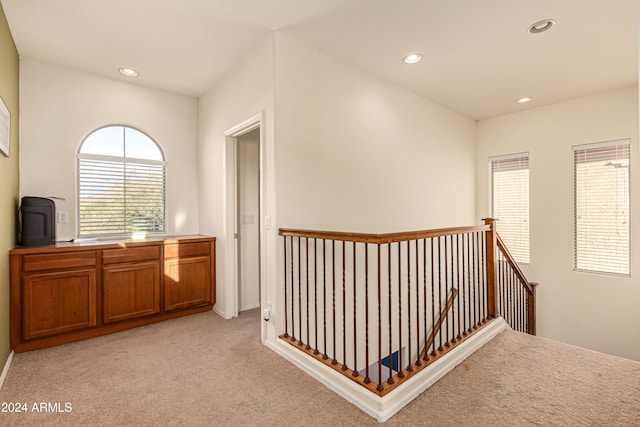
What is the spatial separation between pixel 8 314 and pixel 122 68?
8.04ft

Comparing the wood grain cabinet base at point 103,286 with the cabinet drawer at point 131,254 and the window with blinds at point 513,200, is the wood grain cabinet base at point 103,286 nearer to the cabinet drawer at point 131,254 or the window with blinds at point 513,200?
the cabinet drawer at point 131,254

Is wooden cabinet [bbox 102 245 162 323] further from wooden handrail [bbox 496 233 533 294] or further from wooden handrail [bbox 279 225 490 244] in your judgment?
wooden handrail [bbox 496 233 533 294]

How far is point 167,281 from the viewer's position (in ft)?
11.0

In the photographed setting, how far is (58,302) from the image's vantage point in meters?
2.74

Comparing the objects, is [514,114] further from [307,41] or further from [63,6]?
[63,6]

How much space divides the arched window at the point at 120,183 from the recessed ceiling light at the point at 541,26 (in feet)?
13.0

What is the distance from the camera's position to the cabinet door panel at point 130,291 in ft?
9.82

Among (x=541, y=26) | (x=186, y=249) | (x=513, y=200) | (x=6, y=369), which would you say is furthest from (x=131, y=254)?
(x=513, y=200)

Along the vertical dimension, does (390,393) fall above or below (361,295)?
below

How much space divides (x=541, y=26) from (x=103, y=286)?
4.46 meters

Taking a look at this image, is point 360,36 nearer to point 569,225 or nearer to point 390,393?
point 390,393

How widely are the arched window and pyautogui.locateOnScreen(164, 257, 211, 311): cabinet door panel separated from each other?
0.68 m

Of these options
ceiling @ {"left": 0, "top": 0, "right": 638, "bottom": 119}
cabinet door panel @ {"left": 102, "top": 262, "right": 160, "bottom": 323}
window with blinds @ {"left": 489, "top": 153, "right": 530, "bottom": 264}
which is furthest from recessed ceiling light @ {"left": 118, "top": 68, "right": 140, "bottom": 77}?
window with blinds @ {"left": 489, "top": 153, "right": 530, "bottom": 264}

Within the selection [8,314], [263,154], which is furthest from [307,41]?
[8,314]
